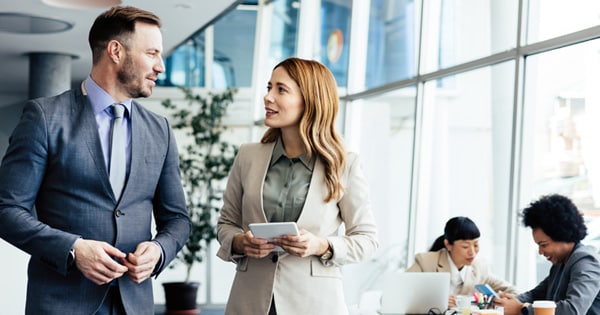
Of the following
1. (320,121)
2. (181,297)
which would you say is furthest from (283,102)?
(181,297)

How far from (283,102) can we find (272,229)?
0.42m

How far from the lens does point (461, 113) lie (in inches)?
247

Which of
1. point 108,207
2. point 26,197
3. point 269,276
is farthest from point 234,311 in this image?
point 26,197

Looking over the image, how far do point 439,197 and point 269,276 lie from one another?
436 centimetres

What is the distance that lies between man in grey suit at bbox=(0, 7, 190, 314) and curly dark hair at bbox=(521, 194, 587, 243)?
247cm

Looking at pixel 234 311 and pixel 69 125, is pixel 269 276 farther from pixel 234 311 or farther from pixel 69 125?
pixel 69 125

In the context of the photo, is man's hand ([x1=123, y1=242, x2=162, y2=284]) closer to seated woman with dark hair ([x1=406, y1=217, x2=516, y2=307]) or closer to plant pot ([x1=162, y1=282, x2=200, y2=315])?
seated woman with dark hair ([x1=406, y1=217, x2=516, y2=307])

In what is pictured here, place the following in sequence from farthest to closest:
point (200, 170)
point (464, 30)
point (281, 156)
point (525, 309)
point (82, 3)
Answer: point (200, 170)
point (82, 3)
point (464, 30)
point (525, 309)
point (281, 156)

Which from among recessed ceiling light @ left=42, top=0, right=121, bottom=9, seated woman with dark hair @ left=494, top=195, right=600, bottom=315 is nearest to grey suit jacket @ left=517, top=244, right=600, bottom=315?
seated woman with dark hair @ left=494, top=195, right=600, bottom=315

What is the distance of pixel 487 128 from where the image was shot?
5.87 meters

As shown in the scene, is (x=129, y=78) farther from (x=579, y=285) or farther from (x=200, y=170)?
(x=200, y=170)

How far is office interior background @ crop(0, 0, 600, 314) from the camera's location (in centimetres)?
482

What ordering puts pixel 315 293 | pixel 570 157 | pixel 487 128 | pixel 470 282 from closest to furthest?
1. pixel 315 293
2. pixel 570 157
3. pixel 470 282
4. pixel 487 128

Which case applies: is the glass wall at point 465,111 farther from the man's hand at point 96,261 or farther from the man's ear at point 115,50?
the man's hand at point 96,261
